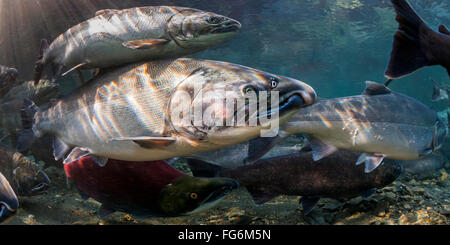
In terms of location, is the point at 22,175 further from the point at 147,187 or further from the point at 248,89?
the point at 248,89

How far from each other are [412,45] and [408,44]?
0.10 ft

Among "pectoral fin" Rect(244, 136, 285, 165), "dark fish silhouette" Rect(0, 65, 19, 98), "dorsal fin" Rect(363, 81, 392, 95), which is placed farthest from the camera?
"dark fish silhouette" Rect(0, 65, 19, 98)

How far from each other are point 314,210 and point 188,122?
230cm

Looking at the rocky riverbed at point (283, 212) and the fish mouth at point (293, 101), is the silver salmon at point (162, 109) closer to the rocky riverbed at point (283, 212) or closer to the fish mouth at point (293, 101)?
the fish mouth at point (293, 101)

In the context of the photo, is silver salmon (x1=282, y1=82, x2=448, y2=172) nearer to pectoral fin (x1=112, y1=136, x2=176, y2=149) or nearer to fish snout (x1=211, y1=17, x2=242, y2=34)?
fish snout (x1=211, y1=17, x2=242, y2=34)

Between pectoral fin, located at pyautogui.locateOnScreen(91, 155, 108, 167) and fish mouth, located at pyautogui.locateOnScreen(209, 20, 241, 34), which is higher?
fish mouth, located at pyautogui.locateOnScreen(209, 20, 241, 34)

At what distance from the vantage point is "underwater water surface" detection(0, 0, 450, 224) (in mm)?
3176

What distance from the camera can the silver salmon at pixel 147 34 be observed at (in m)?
2.69

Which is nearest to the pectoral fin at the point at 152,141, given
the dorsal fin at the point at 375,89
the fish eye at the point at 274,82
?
the fish eye at the point at 274,82

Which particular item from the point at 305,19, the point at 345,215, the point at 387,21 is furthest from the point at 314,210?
the point at 387,21

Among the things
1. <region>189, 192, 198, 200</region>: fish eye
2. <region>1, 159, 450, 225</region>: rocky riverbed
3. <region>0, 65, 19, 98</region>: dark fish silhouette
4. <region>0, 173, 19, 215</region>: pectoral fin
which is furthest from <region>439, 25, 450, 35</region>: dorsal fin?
<region>0, 65, 19, 98</region>: dark fish silhouette

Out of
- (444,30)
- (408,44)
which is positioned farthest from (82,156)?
(444,30)

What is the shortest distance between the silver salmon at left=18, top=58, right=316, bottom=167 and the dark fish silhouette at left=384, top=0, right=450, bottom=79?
904 mm

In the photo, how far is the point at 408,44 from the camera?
2.13 metres
